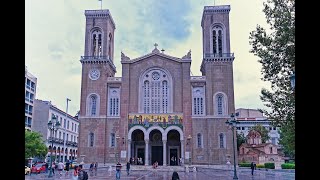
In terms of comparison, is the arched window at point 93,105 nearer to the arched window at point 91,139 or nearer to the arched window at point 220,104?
the arched window at point 91,139

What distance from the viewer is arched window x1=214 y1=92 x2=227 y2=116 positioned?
4275 centimetres

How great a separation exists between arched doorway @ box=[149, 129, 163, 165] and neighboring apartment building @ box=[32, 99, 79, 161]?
15.8 metres

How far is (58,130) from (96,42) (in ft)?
61.1

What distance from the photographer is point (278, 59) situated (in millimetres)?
11758

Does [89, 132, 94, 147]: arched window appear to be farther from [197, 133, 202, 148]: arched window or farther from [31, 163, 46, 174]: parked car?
[197, 133, 202, 148]: arched window

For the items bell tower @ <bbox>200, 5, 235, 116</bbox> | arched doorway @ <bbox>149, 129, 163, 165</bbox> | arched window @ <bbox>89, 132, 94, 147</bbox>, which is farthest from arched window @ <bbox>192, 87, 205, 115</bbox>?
arched window @ <bbox>89, 132, 94, 147</bbox>

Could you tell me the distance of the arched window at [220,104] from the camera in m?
42.8

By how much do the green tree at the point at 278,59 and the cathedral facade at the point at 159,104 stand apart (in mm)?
29085

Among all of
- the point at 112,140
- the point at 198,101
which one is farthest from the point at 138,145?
the point at 198,101

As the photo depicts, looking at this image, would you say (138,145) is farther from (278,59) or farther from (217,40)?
(278,59)
